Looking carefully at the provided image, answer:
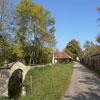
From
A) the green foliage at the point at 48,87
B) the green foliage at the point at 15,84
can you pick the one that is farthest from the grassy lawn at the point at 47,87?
the green foliage at the point at 15,84

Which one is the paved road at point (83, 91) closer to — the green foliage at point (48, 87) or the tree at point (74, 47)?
the green foliage at point (48, 87)

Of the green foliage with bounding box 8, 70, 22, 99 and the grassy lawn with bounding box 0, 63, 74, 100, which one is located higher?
the grassy lawn with bounding box 0, 63, 74, 100

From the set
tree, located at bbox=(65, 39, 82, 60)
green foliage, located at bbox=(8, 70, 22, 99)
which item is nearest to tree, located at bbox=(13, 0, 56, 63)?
green foliage, located at bbox=(8, 70, 22, 99)

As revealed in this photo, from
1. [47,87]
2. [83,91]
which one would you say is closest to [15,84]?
[47,87]

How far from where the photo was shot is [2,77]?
9.99 meters

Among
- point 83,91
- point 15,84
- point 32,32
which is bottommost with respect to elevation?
point 15,84

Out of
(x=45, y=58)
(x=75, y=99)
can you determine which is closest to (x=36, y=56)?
(x=45, y=58)

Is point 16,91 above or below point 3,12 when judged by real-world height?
below

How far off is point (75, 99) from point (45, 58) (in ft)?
68.9

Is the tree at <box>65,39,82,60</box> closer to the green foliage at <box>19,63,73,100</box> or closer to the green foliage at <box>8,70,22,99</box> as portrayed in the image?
the green foliage at <box>19,63,73,100</box>

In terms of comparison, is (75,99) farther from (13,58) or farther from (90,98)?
(13,58)

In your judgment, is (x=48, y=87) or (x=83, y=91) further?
(x=48, y=87)

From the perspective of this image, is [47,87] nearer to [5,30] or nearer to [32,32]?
[5,30]

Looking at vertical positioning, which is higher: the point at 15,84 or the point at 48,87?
the point at 48,87
